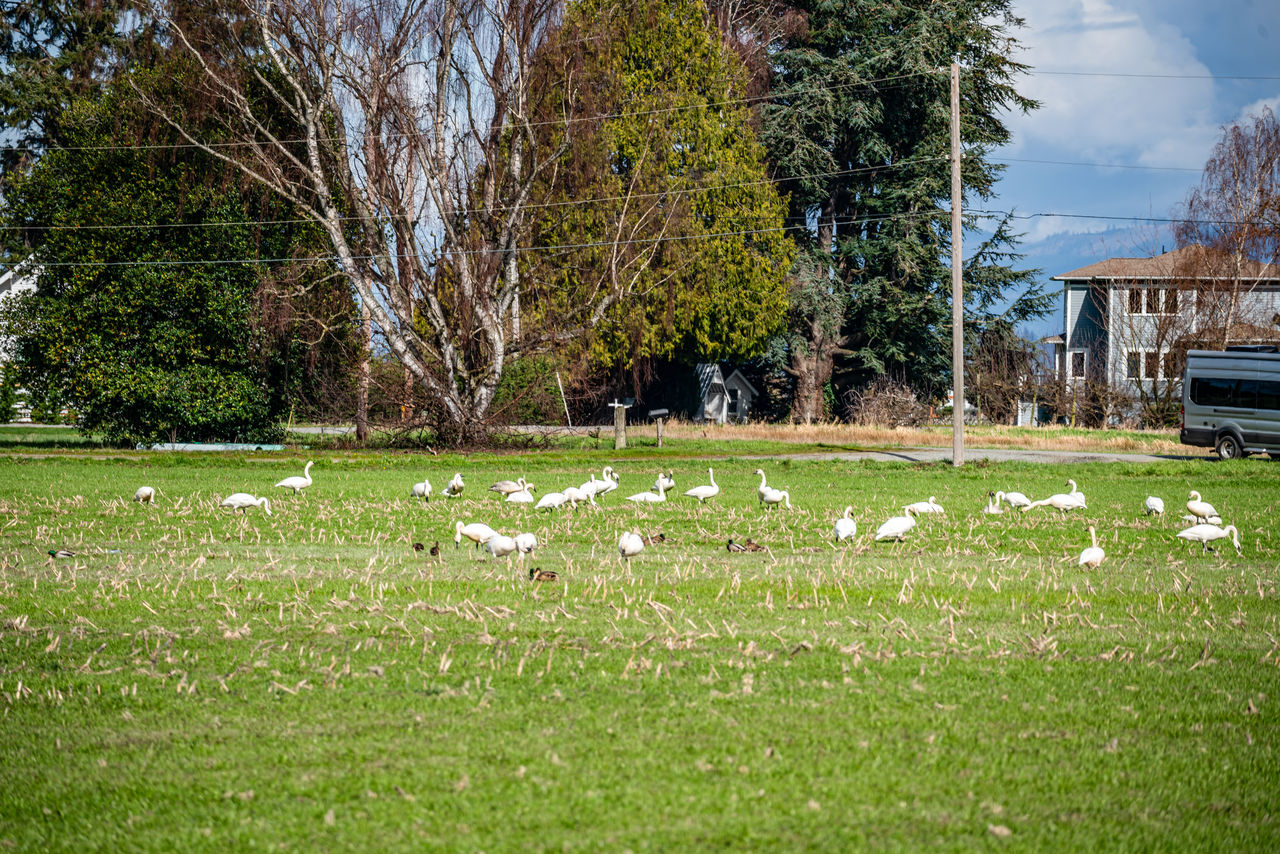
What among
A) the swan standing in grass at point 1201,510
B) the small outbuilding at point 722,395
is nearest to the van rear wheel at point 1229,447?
the swan standing in grass at point 1201,510

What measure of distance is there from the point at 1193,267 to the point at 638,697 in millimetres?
52562

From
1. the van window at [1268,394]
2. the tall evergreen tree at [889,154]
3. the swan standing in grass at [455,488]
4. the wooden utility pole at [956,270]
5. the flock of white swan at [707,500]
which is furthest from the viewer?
the tall evergreen tree at [889,154]

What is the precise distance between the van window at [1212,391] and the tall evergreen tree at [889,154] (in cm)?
1540

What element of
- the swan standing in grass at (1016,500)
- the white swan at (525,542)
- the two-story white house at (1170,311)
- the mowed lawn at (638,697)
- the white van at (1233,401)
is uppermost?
the two-story white house at (1170,311)

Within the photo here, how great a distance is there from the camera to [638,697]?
5.59 m

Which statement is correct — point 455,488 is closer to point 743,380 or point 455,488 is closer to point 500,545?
point 500,545

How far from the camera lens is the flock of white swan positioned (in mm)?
10539

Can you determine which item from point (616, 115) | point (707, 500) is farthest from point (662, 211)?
point (707, 500)

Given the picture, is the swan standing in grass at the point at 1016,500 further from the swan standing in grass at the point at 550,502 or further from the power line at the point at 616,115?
the power line at the point at 616,115

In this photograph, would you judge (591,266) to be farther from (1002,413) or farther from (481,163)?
(1002,413)

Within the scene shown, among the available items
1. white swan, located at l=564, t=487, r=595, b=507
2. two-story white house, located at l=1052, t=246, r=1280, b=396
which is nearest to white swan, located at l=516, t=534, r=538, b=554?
white swan, located at l=564, t=487, r=595, b=507

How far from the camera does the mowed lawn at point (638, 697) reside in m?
4.09

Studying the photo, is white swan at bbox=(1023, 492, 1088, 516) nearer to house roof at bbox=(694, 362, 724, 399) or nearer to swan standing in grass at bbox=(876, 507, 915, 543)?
swan standing in grass at bbox=(876, 507, 915, 543)

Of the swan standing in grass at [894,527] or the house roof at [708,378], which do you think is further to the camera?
the house roof at [708,378]
